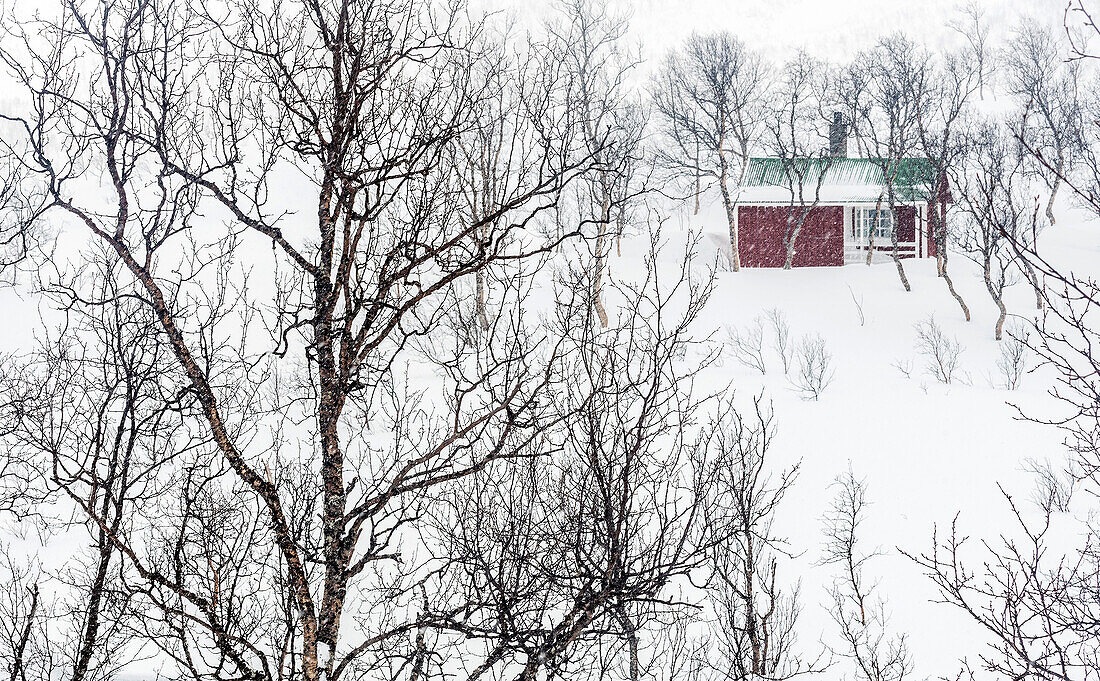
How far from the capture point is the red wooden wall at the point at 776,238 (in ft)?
107

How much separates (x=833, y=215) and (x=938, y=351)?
35.8ft

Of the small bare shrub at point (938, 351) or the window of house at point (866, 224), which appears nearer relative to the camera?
the small bare shrub at point (938, 351)

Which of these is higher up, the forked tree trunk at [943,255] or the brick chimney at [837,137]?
the brick chimney at [837,137]

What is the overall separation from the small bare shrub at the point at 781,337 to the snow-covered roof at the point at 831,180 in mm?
8302

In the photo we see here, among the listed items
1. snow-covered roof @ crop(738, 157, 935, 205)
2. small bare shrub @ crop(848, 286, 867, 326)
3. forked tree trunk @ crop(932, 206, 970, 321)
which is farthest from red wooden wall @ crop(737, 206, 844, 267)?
forked tree trunk @ crop(932, 206, 970, 321)

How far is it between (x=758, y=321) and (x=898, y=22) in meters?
133

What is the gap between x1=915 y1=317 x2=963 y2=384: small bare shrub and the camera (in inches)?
901

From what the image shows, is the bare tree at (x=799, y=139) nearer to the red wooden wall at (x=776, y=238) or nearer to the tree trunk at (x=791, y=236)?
the tree trunk at (x=791, y=236)

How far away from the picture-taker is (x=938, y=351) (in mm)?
23750

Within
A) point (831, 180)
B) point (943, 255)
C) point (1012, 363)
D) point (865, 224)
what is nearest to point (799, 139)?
point (831, 180)

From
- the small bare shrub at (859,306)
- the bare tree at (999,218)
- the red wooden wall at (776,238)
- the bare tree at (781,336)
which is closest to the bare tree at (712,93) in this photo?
the red wooden wall at (776,238)

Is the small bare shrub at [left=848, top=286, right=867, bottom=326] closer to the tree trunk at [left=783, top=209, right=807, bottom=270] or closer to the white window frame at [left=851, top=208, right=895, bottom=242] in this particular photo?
the tree trunk at [left=783, top=209, right=807, bottom=270]

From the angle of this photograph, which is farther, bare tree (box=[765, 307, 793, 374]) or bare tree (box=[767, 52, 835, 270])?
bare tree (box=[767, 52, 835, 270])

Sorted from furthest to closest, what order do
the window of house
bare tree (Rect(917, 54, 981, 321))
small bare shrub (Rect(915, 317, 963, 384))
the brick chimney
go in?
the brick chimney, the window of house, bare tree (Rect(917, 54, 981, 321)), small bare shrub (Rect(915, 317, 963, 384))
